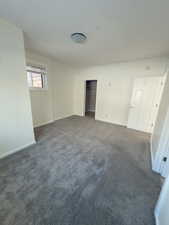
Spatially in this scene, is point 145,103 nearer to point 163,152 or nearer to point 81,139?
point 163,152

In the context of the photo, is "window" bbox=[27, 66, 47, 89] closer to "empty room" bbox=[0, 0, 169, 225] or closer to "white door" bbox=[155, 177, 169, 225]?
"empty room" bbox=[0, 0, 169, 225]

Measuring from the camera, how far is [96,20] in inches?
63.3

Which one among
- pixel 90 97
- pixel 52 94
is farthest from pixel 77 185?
pixel 90 97

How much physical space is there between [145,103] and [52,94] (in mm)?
3684

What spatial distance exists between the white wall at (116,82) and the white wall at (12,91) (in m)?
3.18

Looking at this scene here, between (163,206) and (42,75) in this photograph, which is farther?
(42,75)

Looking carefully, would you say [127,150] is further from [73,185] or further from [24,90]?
[24,90]

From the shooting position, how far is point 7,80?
187cm

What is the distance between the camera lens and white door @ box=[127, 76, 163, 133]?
321 cm

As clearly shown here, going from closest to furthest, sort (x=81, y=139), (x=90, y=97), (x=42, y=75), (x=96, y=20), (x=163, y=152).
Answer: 1. (x=96, y=20)
2. (x=163, y=152)
3. (x=81, y=139)
4. (x=42, y=75)
5. (x=90, y=97)

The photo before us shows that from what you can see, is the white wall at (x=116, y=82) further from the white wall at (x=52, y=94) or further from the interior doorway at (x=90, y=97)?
the interior doorway at (x=90, y=97)

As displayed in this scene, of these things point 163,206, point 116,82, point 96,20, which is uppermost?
point 96,20

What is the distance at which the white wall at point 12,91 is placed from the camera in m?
1.79

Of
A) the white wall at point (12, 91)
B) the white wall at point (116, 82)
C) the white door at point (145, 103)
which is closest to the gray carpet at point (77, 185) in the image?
the white wall at point (12, 91)
